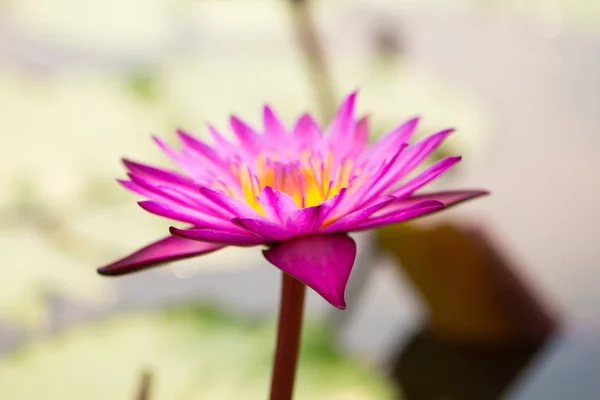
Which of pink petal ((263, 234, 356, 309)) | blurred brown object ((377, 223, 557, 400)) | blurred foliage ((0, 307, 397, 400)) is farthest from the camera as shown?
blurred brown object ((377, 223, 557, 400))

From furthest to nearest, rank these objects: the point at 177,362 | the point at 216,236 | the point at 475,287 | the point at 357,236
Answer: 1. the point at 357,236
2. the point at 475,287
3. the point at 177,362
4. the point at 216,236

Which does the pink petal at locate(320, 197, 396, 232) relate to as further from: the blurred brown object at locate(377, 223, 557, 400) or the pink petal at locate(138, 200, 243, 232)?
the blurred brown object at locate(377, 223, 557, 400)

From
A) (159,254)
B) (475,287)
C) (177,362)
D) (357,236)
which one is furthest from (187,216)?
(357,236)

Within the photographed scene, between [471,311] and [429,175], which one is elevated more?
[429,175]

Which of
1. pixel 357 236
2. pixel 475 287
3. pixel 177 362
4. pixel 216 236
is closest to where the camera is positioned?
pixel 216 236

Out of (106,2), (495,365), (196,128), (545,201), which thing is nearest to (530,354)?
(495,365)

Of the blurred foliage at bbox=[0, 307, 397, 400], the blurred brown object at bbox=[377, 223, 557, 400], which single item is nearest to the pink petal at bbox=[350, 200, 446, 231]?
the blurred foliage at bbox=[0, 307, 397, 400]

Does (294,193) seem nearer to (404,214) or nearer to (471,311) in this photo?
(404,214)

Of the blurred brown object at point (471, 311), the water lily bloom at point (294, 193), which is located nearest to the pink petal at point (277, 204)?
the water lily bloom at point (294, 193)
